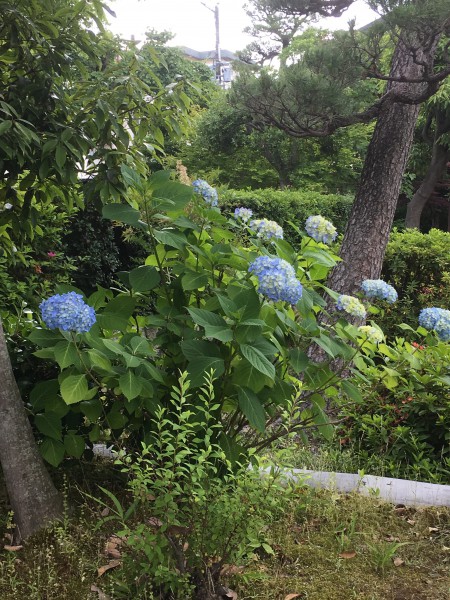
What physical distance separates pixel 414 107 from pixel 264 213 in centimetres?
524

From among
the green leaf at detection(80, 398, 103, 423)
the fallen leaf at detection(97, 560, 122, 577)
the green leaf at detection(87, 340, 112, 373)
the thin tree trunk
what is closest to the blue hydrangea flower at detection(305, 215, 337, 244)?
A: the green leaf at detection(87, 340, 112, 373)

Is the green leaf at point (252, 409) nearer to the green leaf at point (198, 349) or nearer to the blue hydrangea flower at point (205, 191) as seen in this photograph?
the green leaf at point (198, 349)

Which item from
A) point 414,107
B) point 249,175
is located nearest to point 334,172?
point 249,175

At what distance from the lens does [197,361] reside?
204cm

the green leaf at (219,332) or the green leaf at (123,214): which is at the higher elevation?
the green leaf at (123,214)

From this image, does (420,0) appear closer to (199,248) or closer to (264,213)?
(199,248)

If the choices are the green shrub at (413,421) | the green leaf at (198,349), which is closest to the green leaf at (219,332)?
the green leaf at (198,349)

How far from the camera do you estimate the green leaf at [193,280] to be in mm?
2223

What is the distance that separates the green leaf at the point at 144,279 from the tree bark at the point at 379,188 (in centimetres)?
280

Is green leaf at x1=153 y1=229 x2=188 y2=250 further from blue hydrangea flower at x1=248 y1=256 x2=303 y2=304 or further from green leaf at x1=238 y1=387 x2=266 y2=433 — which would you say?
green leaf at x1=238 y1=387 x2=266 y2=433

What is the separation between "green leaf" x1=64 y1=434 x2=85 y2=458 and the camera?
2.39 meters

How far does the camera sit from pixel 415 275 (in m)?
6.58

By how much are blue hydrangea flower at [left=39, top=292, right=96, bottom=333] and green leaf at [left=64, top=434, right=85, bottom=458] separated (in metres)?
0.71

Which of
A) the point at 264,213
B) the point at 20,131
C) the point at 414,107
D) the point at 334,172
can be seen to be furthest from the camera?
the point at 334,172
